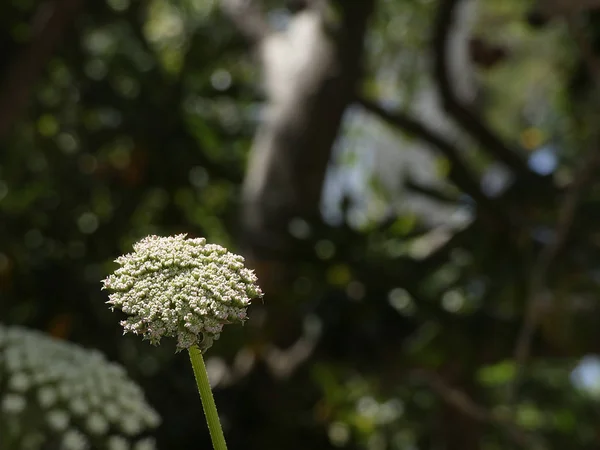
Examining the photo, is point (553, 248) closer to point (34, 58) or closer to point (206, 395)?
point (34, 58)

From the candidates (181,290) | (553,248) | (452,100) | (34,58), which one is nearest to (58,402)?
(181,290)

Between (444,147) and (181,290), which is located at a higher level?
(444,147)

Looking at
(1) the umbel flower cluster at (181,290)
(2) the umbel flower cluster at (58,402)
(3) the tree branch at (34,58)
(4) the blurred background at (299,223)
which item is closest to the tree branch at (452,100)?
(4) the blurred background at (299,223)

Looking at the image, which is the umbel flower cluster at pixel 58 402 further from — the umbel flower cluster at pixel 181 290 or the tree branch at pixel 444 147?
the tree branch at pixel 444 147

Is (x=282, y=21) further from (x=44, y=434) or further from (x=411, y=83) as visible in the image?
(x=44, y=434)

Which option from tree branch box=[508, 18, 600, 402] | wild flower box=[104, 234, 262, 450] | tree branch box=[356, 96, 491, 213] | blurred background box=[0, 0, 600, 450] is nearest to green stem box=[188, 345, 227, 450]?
wild flower box=[104, 234, 262, 450]

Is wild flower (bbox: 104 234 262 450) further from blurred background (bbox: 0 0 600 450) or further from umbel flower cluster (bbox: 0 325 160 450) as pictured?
blurred background (bbox: 0 0 600 450)

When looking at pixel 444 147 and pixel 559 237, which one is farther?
pixel 444 147
